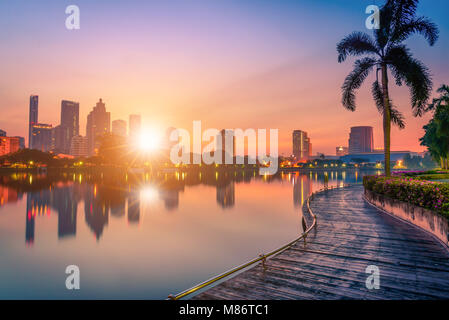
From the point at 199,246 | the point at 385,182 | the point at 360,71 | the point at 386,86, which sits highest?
the point at 360,71

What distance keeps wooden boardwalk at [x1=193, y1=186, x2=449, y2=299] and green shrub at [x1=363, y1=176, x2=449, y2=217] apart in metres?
1.36

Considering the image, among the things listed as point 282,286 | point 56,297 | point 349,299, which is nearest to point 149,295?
point 56,297

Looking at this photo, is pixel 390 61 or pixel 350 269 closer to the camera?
pixel 350 269

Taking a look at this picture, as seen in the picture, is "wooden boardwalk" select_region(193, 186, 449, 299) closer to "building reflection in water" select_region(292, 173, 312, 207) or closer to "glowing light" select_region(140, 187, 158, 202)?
"building reflection in water" select_region(292, 173, 312, 207)

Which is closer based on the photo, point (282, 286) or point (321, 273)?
point (282, 286)

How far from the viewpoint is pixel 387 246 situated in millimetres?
9609

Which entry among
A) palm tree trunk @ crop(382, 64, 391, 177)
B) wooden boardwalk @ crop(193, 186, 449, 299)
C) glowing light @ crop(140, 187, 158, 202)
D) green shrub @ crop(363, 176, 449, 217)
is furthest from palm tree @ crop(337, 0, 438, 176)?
glowing light @ crop(140, 187, 158, 202)

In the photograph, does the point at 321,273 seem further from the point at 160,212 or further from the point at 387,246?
the point at 160,212

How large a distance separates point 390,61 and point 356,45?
3.05 meters

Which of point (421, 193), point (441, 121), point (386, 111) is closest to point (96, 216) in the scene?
point (421, 193)

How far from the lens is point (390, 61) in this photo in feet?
67.5

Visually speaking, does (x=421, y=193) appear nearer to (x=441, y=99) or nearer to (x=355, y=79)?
(x=355, y=79)

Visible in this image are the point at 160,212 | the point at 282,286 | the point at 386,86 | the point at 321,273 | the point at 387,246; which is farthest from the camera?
the point at 160,212

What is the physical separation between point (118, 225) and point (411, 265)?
19722 mm
